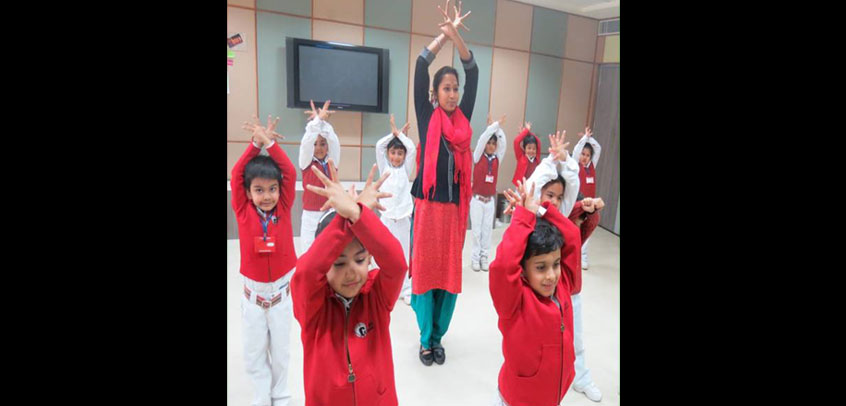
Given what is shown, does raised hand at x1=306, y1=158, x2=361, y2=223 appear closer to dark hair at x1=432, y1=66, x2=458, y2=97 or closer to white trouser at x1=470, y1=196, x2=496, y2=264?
dark hair at x1=432, y1=66, x2=458, y2=97

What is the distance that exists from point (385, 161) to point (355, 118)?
2.00m

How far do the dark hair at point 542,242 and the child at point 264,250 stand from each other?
1.16 m

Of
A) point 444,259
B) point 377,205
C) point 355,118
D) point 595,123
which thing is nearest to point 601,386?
point 444,259

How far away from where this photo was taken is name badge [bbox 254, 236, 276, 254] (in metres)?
2.10

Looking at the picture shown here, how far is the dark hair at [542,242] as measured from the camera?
1.63 metres

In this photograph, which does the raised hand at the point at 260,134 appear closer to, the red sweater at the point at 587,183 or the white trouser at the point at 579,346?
the white trouser at the point at 579,346

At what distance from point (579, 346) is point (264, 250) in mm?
1708

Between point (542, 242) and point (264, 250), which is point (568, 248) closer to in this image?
point (542, 242)

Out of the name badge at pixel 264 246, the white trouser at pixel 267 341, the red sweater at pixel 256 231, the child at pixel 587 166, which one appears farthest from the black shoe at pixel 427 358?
the child at pixel 587 166

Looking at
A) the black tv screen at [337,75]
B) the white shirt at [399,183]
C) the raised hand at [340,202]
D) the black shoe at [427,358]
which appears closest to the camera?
the raised hand at [340,202]

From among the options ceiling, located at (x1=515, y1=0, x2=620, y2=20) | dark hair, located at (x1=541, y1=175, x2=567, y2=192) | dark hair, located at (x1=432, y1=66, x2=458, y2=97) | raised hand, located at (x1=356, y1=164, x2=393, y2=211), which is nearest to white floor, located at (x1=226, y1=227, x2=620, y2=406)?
dark hair, located at (x1=541, y1=175, x2=567, y2=192)

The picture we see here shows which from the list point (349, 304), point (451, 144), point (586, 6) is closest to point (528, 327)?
point (349, 304)

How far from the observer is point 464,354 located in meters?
2.89

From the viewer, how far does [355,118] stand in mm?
5461
